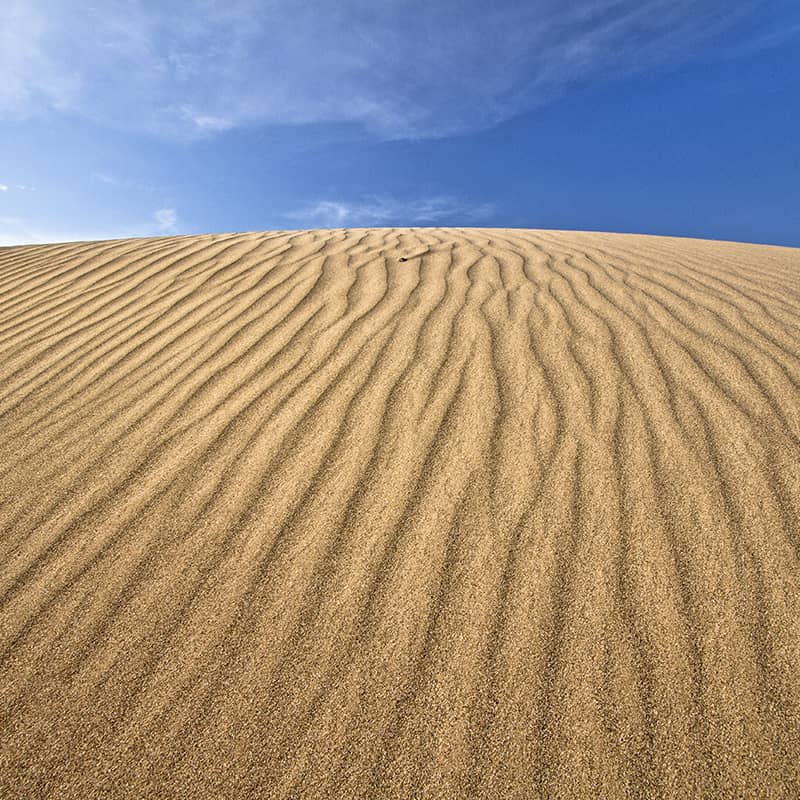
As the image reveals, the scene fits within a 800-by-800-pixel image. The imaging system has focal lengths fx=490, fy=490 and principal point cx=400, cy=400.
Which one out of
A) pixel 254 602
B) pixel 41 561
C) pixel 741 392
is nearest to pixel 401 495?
pixel 254 602

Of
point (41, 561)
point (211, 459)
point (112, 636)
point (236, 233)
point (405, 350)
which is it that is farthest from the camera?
point (236, 233)

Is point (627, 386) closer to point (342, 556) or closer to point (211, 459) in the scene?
point (342, 556)

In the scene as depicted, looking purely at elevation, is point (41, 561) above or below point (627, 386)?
below

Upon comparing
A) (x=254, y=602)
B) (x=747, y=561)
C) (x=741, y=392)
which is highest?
(x=741, y=392)

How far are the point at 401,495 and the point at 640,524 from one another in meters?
0.83

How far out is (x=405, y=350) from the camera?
273cm

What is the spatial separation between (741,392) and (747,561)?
42.5 inches

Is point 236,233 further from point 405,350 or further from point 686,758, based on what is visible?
point 686,758

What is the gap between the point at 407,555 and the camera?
5.30 ft

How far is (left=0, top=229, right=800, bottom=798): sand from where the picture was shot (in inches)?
45.1

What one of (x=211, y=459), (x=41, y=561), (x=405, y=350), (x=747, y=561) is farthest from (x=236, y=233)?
(x=747, y=561)

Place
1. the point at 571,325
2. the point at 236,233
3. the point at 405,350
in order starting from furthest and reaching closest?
1. the point at 236,233
2. the point at 571,325
3. the point at 405,350

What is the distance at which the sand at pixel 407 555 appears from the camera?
1146 mm

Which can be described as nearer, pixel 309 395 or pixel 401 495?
pixel 401 495
